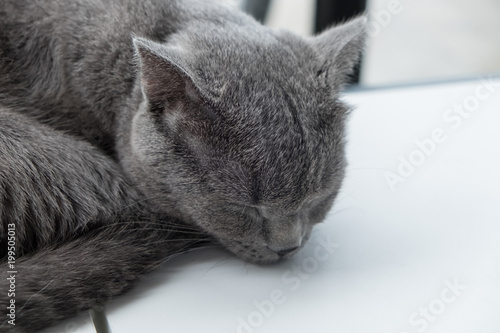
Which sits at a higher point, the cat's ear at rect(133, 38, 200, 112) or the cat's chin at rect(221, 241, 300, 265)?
the cat's ear at rect(133, 38, 200, 112)

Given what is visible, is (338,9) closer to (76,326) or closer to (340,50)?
(340,50)

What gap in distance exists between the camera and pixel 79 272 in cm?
118

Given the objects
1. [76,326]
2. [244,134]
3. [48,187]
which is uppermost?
[244,134]

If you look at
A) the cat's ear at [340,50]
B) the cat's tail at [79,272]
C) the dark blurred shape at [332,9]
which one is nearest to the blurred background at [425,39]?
the dark blurred shape at [332,9]

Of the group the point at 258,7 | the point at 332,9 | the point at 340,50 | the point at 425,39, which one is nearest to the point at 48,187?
the point at 340,50

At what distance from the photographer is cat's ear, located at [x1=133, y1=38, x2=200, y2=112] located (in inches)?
44.9

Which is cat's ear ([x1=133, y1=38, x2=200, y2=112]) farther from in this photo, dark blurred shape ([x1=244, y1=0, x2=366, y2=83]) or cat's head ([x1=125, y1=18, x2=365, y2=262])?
dark blurred shape ([x1=244, y1=0, x2=366, y2=83])

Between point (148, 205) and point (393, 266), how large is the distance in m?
0.51

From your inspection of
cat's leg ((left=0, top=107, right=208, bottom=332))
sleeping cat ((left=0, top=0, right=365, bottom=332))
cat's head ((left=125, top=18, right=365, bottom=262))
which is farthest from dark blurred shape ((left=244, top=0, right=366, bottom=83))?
cat's leg ((left=0, top=107, right=208, bottom=332))

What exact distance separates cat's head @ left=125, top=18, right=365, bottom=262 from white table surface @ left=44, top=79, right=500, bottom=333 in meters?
0.09

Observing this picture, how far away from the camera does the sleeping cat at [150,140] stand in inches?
47.0

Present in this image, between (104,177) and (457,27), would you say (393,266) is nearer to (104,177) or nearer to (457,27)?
(104,177)

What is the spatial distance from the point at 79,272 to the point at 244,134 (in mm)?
382

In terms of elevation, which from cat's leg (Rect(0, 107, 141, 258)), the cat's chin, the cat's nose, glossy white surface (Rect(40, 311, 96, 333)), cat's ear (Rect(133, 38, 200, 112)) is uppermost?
cat's ear (Rect(133, 38, 200, 112))
